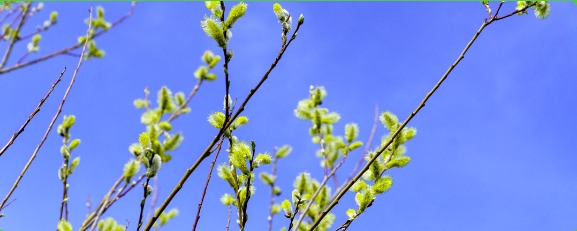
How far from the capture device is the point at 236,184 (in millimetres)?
1610

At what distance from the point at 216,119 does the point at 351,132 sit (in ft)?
2.42

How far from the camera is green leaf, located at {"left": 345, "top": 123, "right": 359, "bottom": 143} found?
2.02 meters

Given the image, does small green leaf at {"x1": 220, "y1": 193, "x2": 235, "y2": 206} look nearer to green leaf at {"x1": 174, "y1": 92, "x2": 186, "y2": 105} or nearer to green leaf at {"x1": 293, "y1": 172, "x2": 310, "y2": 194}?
green leaf at {"x1": 293, "y1": 172, "x2": 310, "y2": 194}

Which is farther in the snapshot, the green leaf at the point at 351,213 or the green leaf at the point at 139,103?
the green leaf at the point at 139,103

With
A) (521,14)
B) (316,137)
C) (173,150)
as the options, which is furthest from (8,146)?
(521,14)

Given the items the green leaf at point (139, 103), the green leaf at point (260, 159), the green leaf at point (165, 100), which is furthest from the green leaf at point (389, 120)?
the green leaf at point (139, 103)

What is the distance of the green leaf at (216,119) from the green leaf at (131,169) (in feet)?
1.35

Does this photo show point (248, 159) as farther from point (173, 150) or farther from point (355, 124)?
point (355, 124)

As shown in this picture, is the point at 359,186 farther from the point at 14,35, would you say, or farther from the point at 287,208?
the point at 14,35

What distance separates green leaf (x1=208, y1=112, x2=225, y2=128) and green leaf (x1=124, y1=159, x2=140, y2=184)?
16.2 inches

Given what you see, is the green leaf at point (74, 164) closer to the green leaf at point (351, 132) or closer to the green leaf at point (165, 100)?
the green leaf at point (165, 100)

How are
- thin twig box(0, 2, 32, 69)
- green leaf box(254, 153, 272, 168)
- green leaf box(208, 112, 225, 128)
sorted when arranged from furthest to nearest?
thin twig box(0, 2, 32, 69)
green leaf box(254, 153, 272, 168)
green leaf box(208, 112, 225, 128)

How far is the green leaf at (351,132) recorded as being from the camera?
6.61 ft

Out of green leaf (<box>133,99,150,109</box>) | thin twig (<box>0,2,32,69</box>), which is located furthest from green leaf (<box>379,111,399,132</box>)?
thin twig (<box>0,2,32,69</box>)
